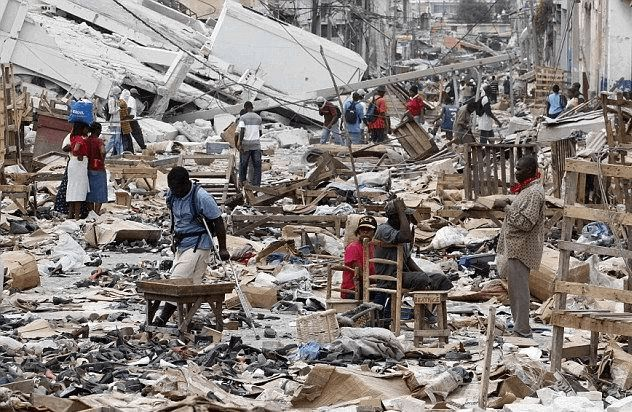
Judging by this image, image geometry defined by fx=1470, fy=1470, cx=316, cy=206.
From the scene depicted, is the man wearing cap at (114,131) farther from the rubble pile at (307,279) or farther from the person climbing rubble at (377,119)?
the person climbing rubble at (377,119)

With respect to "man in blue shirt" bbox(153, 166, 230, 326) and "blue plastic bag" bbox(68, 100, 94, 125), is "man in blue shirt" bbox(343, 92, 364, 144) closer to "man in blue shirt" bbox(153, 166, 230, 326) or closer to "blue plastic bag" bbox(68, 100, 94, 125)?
"blue plastic bag" bbox(68, 100, 94, 125)

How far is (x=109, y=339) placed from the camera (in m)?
10.6

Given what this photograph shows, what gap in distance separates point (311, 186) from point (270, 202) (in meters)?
0.81

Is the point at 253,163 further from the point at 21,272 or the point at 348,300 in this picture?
the point at 348,300

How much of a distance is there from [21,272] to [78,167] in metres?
4.74

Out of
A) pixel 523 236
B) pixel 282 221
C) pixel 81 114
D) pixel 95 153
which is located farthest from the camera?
pixel 95 153

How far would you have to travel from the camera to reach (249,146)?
22156 mm

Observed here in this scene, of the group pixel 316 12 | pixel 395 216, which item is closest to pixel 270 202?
pixel 395 216

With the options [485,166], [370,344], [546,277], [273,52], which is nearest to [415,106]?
[273,52]

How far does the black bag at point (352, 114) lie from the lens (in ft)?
95.2

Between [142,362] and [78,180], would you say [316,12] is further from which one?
[142,362]

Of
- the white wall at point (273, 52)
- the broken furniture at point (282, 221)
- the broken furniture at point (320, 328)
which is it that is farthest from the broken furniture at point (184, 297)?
the white wall at point (273, 52)

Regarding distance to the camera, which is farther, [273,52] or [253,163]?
[273,52]

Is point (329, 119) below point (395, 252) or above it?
above
